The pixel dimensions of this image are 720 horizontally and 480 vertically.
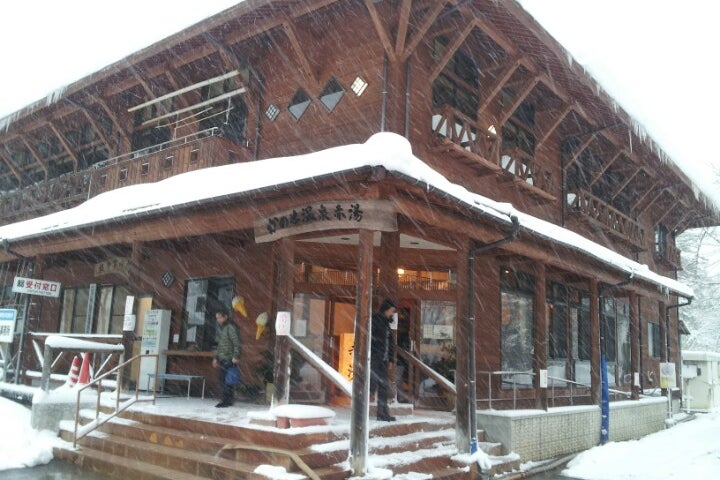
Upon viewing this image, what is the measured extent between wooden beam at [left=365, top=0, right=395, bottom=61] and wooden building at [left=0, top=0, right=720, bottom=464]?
69mm

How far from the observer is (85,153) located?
17.2 meters

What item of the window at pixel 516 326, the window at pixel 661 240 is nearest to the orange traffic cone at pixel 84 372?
the window at pixel 516 326

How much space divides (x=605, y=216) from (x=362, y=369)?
1211 cm

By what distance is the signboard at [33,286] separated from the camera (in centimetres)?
1188

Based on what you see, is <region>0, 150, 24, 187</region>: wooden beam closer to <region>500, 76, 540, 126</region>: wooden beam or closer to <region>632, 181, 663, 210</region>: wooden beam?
<region>500, 76, 540, 126</region>: wooden beam

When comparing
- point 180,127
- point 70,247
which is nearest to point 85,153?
point 180,127

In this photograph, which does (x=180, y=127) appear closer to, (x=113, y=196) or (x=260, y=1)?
(x=113, y=196)

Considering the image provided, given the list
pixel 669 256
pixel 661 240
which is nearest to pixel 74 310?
pixel 661 240

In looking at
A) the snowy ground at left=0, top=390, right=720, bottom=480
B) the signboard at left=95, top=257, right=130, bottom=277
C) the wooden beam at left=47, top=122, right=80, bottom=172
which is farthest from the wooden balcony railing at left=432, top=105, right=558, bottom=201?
the wooden beam at left=47, top=122, right=80, bottom=172

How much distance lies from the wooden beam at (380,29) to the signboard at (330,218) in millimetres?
3606

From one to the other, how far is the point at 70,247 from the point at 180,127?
3.57 meters

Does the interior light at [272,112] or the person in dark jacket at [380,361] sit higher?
the interior light at [272,112]

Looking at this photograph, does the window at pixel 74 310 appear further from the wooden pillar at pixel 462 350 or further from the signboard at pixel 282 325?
the wooden pillar at pixel 462 350

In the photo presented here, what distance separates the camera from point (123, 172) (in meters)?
13.9
